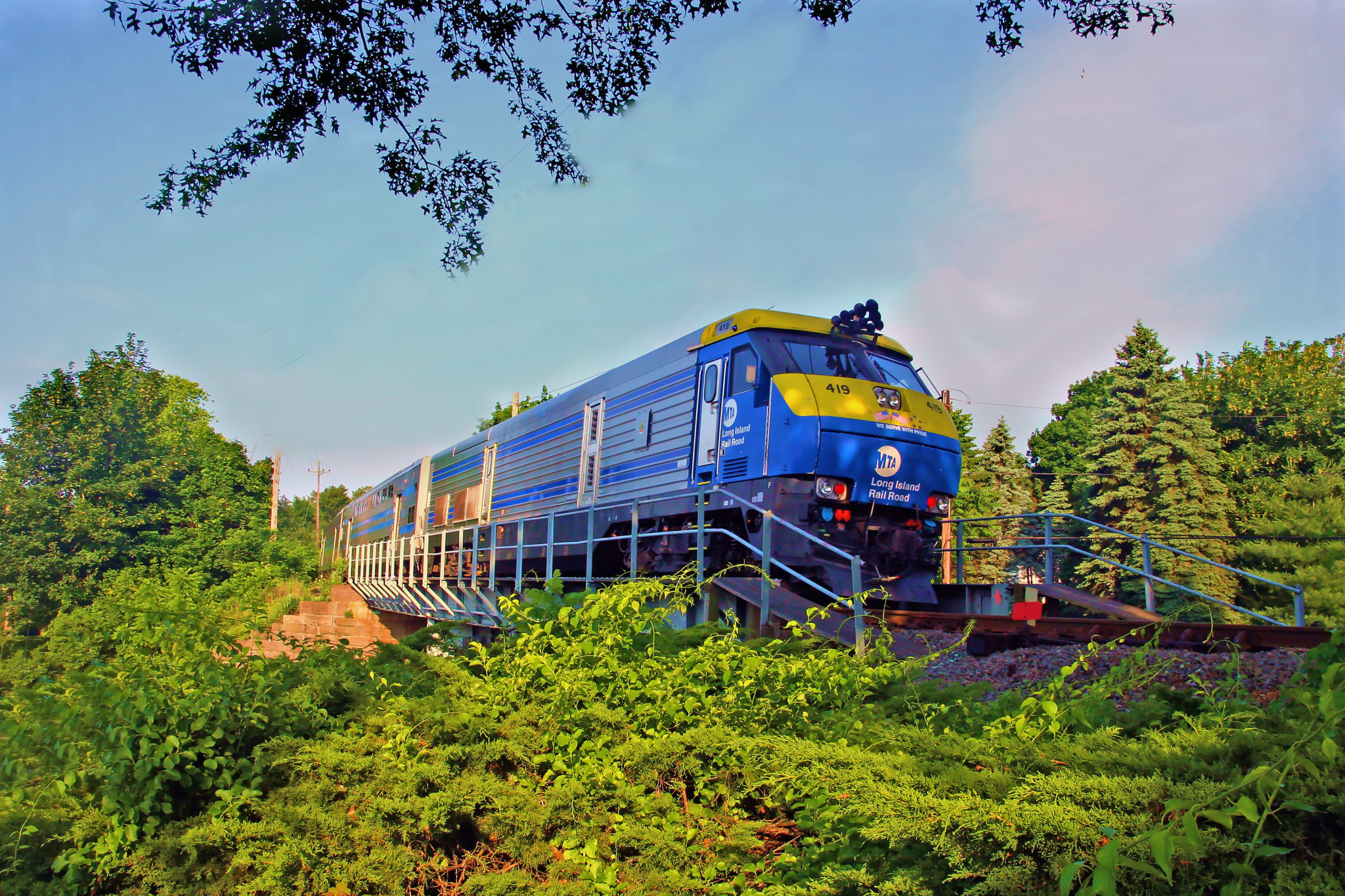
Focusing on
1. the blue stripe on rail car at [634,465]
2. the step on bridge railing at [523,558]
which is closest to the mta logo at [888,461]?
the step on bridge railing at [523,558]

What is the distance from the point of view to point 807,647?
5.20 meters

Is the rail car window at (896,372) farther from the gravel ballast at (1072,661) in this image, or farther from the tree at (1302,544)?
the tree at (1302,544)

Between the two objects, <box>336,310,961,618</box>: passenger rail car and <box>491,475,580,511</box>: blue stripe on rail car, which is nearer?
<box>336,310,961,618</box>: passenger rail car

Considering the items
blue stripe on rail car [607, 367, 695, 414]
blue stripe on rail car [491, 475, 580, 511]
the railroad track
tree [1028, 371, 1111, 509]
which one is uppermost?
tree [1028, 371, 1111, 509]

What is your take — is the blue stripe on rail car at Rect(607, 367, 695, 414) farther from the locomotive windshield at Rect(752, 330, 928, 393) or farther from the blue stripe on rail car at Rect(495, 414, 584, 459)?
the locomotive windshield at Rect(752, 330, 928, 393)

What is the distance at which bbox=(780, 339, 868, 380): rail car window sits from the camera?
960 centimetres

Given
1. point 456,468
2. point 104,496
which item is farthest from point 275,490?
point 456,468

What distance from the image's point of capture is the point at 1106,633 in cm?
680

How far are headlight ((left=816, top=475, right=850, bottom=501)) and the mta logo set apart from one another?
1.40 ft

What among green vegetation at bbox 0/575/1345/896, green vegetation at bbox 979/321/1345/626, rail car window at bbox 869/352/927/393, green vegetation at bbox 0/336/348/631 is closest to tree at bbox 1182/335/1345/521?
green vegetation at bbox 979/321/1345/626

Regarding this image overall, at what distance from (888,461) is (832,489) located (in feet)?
2.69

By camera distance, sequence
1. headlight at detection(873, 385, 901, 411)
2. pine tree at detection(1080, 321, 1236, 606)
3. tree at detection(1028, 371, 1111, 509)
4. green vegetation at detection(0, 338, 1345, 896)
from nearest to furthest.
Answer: green vegetation at detection(0, 338, 1345, 896), headlight at detection(873, 385, 901, 411), pine tree at detection(1080, 321, 1236, 606), tree at detection(1028, 371, 1111, 509)

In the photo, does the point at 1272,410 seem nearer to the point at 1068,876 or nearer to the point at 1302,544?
the point at 1302,544

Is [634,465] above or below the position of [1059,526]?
below
